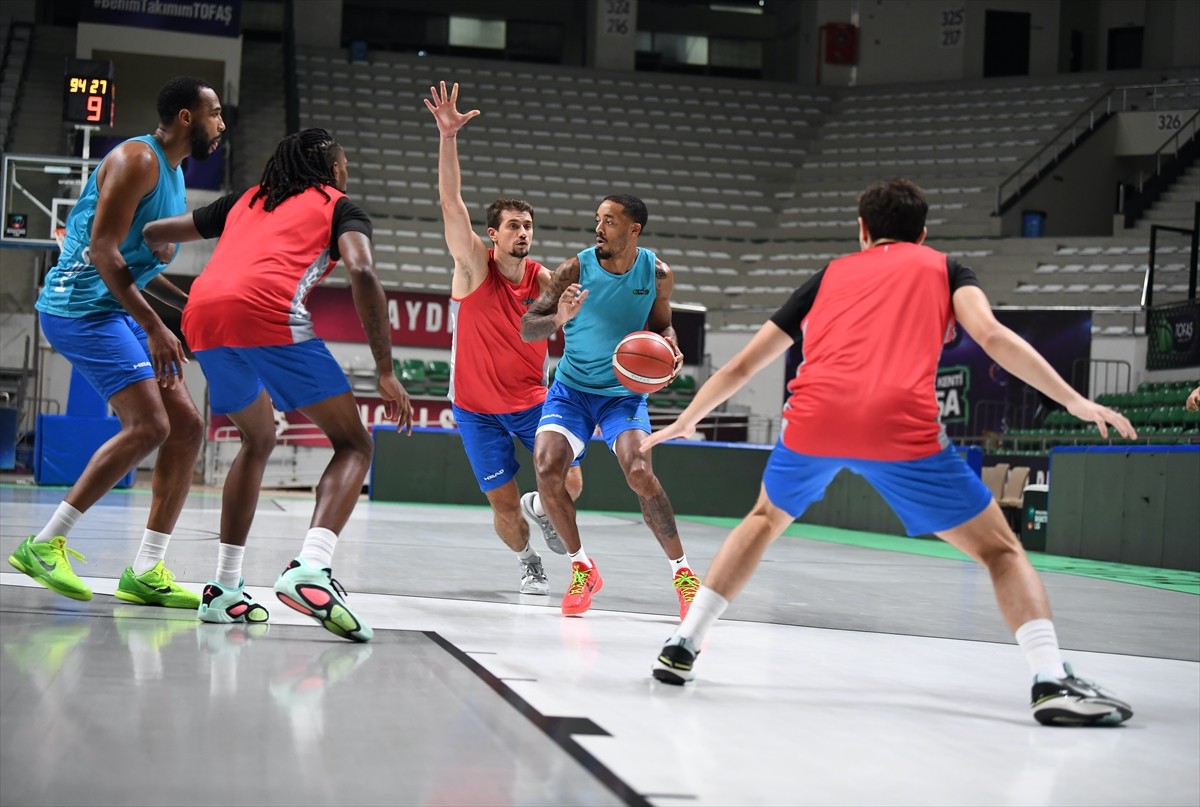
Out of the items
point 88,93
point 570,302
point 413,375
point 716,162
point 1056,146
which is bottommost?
point 413,375

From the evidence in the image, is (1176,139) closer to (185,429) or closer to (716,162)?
(716,162)

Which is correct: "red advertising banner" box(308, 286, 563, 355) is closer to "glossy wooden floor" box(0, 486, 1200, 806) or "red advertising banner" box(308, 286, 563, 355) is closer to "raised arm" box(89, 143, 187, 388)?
"glossy wooden floor" box(0, 486, 1200, 806)

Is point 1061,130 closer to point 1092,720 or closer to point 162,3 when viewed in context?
point 162,3

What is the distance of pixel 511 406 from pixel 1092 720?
136 inches

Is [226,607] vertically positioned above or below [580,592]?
above

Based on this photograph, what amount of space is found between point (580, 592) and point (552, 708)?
2.13 meters

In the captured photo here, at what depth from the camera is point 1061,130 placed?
2536 centimetres

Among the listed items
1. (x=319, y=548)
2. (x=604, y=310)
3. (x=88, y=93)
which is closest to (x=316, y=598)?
(x=319, y=548)

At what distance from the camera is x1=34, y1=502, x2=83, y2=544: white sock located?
467 centimetres

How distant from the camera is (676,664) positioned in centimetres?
370

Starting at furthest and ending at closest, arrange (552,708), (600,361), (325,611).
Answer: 1. (600,361)
2. (325,611)
3. (552,708)

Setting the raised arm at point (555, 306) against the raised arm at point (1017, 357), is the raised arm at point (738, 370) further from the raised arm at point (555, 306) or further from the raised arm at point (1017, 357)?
the raised arm at point (555, 306)

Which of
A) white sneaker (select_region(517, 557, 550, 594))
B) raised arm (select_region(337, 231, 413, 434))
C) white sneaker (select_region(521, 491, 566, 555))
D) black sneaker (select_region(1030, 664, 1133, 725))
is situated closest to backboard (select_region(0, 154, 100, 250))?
white sneaker (select_region(521, 491, 566, 555))

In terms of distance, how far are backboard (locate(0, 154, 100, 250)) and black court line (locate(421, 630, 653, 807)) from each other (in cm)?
1470
